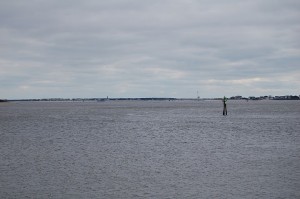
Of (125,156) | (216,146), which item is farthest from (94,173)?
(216,146)

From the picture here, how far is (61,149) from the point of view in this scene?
32.8 meters

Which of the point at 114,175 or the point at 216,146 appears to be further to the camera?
the point at 216,146

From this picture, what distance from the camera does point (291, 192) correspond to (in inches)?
678

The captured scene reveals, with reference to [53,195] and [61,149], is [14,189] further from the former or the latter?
[61,149]

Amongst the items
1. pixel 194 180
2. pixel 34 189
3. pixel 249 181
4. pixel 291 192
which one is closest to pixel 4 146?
pixel 34 189

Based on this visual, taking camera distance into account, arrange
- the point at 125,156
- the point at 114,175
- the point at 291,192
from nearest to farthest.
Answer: the point at 291,192
the point at 114,175
the point at 125,156

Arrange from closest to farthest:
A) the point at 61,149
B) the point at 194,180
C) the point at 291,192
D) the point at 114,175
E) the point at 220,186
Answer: the point at 291,192, the point at 220,186, the point at 194,180, the point at 114,175, the point at 61,149

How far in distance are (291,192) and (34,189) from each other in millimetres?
10788

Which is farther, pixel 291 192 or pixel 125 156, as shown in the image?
pixel 125 156

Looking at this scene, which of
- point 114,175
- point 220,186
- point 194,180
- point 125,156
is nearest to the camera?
point 220,186

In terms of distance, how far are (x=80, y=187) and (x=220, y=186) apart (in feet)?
20.3

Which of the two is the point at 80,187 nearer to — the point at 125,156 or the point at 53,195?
the point at 53,195

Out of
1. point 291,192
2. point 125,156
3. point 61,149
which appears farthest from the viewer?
point 61,149

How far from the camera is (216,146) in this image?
113ft
